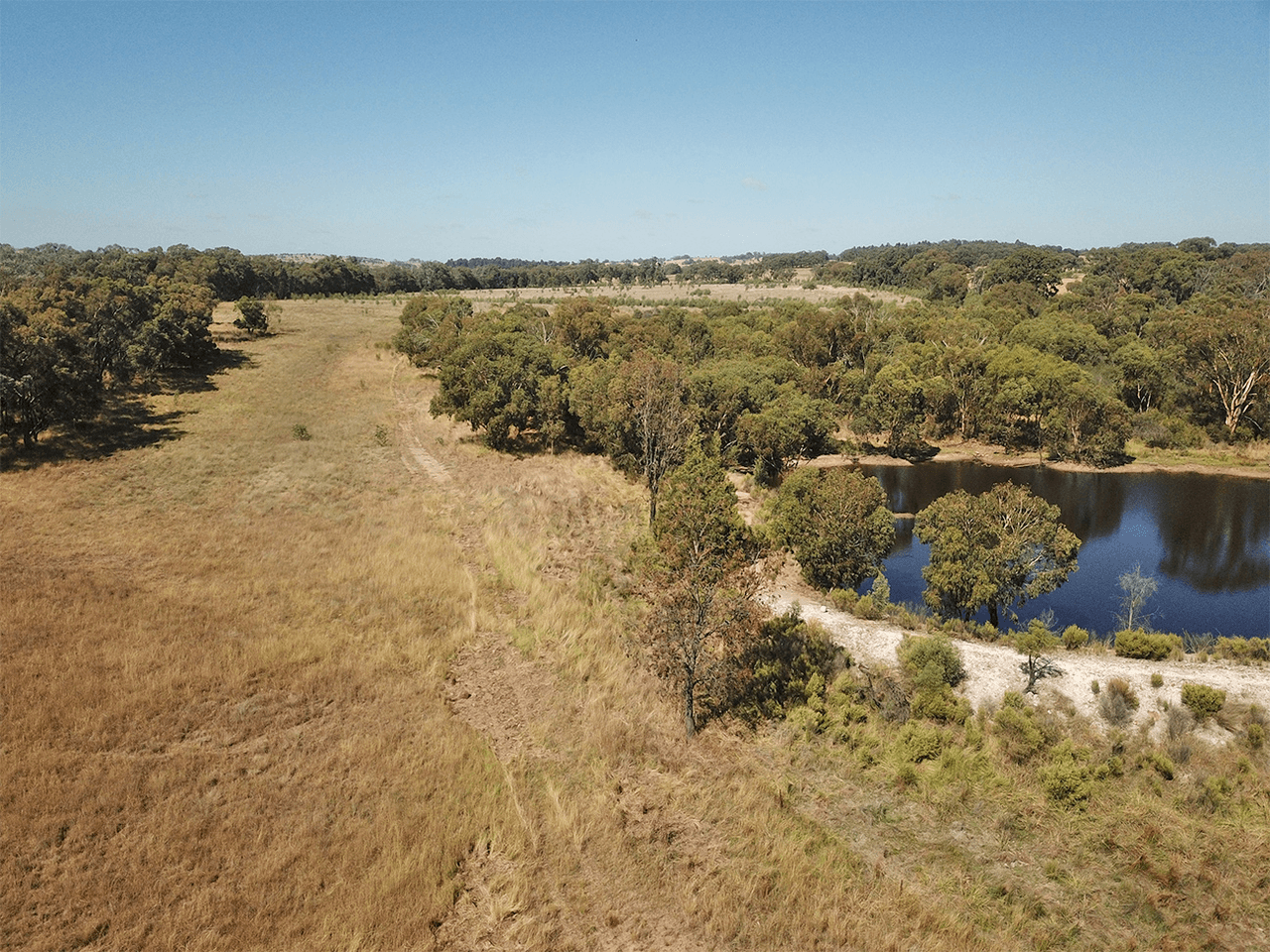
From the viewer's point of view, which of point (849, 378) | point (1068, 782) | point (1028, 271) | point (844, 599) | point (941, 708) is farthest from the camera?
point (1028, 271)

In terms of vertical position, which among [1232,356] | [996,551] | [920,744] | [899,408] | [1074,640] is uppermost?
[1232,356]

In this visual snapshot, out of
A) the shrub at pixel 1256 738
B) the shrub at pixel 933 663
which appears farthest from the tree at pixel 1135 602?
the shrub at pixel 933 663

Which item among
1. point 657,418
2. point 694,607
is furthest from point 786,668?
point 657,418

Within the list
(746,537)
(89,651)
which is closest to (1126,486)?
(746,537)

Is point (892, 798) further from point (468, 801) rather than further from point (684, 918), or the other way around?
point (468, 801)

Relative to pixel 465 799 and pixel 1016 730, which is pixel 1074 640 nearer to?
pixel 1016 730

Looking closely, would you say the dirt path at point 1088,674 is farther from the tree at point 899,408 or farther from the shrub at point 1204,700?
the tree at point 899,408

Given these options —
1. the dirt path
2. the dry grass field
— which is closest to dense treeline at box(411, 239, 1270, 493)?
the dirt path
